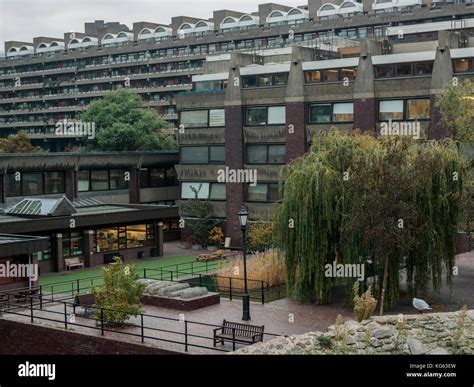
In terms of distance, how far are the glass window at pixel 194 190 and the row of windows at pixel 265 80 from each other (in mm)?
8114

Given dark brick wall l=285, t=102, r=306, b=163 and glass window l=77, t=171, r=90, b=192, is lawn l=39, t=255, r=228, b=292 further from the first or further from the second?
glass window l=77, t=171, r=90, b=192

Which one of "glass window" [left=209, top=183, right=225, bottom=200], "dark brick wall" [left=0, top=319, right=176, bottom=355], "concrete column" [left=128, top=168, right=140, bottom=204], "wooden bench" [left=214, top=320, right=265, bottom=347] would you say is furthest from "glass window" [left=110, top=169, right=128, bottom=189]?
"wooden bench" [left=214, top=320, right=265, bottom=347]

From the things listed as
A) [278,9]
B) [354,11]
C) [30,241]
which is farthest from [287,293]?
[278,9]

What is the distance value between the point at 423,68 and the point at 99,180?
24.7 meters

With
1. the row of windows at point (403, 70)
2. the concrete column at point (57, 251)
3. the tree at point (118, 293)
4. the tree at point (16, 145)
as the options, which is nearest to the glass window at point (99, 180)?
the concrete column at point (57, 251)

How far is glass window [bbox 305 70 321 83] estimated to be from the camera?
52.6 m

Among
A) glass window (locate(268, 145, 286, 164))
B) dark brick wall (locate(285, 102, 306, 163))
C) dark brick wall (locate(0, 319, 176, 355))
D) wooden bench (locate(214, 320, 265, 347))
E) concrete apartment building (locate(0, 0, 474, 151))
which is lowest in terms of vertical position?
dark brick wall (locate(0, 319, 176, 355))

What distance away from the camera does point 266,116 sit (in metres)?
54.8

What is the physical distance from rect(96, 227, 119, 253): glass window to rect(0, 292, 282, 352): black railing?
51.7ft

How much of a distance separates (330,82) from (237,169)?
30.8ft

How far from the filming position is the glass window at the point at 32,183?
52.7 meters

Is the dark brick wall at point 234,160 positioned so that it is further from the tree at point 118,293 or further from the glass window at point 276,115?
the tree at point 118,293

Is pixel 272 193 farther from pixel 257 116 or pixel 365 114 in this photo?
pixel 365 114
